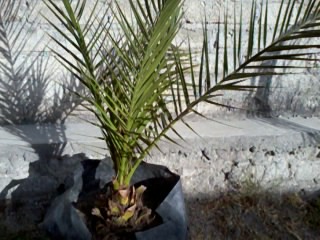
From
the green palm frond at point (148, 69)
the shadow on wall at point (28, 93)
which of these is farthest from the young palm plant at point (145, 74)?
the shadow on wall at point (28, 93)

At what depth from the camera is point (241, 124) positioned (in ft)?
8.21

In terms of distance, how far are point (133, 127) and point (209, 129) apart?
0.79 metres

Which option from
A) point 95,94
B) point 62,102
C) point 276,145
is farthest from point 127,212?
point 276,145

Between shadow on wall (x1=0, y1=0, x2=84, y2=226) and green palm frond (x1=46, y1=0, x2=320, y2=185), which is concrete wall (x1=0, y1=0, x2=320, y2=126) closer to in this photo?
shadow on wall (x1=0, y1=0, x2=84, y2=226)

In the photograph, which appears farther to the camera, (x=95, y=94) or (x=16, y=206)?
(x=16, y=206)

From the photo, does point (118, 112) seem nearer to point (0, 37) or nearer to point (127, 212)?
point (127, 212)

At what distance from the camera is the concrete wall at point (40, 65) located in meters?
2.24

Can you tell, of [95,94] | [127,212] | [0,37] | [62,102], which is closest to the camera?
[95,94]

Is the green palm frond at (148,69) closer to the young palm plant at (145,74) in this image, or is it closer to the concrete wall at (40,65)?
the young palm plant at (145,74)

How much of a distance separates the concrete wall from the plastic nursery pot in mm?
463

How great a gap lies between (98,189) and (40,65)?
690 mm

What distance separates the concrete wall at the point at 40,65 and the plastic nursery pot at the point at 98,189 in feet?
1.52

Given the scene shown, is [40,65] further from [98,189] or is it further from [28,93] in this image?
[98,189]

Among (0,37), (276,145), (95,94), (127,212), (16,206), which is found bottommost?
(16,206)
